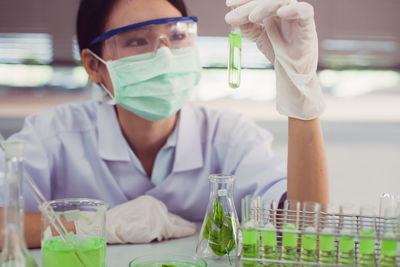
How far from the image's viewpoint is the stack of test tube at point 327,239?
2.72ft

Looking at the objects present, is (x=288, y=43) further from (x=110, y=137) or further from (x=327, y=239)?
(x=110, y=137)

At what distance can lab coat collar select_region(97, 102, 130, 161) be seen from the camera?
1.74 m

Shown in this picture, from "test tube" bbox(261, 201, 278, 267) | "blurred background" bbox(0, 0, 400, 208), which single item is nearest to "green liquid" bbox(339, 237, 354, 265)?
"test tube" bbox(261, 201, 278, 267)

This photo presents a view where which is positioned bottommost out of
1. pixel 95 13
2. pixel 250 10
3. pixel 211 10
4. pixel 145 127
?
pixel 145 127

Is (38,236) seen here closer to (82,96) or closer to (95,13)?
(95,13)

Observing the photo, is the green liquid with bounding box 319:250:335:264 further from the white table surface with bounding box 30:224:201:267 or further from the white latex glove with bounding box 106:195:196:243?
the white latex glove with bounding box 106:195:196:243

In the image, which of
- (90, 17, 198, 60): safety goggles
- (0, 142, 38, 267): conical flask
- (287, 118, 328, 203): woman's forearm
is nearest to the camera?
(0, 142, 38, 267): conical flask

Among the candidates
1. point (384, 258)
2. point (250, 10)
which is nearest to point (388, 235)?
point (384, 258)

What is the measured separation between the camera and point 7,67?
3635mm

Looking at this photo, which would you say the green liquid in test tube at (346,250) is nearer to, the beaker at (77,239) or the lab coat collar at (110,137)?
the beaker at (77,239)

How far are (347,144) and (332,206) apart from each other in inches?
131

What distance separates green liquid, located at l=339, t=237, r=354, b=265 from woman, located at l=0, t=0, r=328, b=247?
0.53m

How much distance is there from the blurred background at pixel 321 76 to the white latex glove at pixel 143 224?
214 centimetres

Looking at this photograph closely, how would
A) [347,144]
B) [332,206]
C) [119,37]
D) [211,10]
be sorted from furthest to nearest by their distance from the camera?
[347,144]
[211,10]
[119,37]
[332,206]
